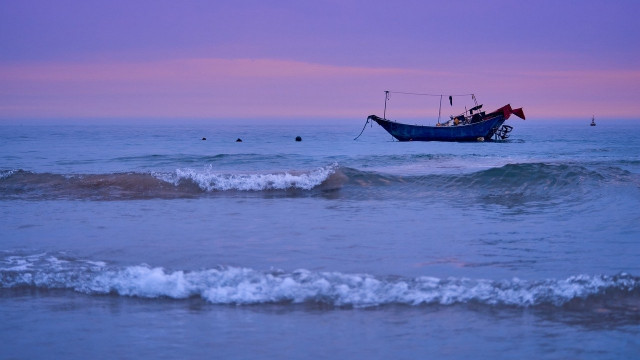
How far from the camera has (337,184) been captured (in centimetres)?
1755

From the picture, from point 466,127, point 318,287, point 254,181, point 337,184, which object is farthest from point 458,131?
point 318,287

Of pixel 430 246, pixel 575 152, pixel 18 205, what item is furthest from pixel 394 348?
pixel 575 152

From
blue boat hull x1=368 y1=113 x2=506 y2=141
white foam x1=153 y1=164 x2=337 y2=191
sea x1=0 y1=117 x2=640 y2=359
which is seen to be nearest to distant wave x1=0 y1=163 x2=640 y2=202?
white foam x1=153 y1=164 x2=337 y2=191

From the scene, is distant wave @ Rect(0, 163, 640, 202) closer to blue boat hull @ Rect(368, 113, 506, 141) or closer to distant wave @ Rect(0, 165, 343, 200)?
distant wave @ Rect(0, 165, 343, 200)

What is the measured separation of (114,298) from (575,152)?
33899 millimetres

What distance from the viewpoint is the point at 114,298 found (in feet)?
21.7

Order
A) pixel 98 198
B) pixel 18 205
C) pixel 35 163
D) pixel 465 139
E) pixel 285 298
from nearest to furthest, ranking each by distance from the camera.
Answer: pixel 285 298 → pixel 18 205 → pixel 98 198 → pixel 35 163 → pixel 465 139

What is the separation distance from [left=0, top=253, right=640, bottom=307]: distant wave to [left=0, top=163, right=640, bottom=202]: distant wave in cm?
884

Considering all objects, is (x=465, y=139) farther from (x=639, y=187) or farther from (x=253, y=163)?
(x=639, y=187)

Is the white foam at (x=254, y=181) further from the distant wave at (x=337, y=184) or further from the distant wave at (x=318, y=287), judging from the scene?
the distant wave at (x=318, y=287)

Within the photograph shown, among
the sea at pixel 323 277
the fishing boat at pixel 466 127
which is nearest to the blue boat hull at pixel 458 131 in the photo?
the fishing boat at pixel 466 127

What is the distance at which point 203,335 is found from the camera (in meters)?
5.48

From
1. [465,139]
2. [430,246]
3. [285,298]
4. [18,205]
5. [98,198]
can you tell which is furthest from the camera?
[465,139]

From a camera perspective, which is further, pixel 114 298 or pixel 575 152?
pixel 575 152
